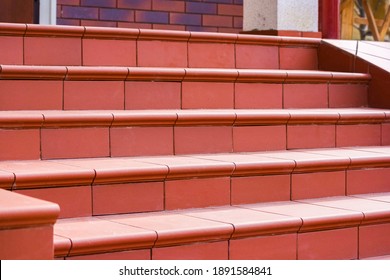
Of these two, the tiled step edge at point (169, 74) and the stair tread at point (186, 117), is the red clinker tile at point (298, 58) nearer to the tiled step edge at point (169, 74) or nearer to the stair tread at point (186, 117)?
the tiled step edge at point (169, 74)

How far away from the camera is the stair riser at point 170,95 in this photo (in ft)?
13.1

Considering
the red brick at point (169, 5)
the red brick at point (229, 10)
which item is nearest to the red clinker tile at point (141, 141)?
the red brick at point (169, 5)

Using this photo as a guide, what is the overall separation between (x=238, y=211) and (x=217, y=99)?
3.37 feet

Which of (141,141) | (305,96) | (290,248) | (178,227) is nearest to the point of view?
(178,227)

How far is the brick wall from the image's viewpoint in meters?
6.90

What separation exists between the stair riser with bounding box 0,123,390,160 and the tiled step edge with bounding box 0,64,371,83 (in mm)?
389

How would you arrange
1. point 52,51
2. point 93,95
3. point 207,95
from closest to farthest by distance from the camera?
point 93,95 → point 52,51 → point 207,95

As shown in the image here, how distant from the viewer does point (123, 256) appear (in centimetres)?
308

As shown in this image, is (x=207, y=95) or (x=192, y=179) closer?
(x=192, y=179)

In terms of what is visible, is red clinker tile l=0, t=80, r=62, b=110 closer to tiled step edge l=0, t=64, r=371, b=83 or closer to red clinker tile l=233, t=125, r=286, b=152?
tiled step edge l=0, t=64, r=371, b=83

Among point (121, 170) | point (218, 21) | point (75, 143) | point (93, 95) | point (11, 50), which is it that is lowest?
point (121, 170)

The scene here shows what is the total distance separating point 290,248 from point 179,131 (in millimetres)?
823

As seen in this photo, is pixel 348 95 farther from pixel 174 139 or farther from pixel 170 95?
pixel 174 139

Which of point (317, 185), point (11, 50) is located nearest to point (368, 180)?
point (317, 185)
